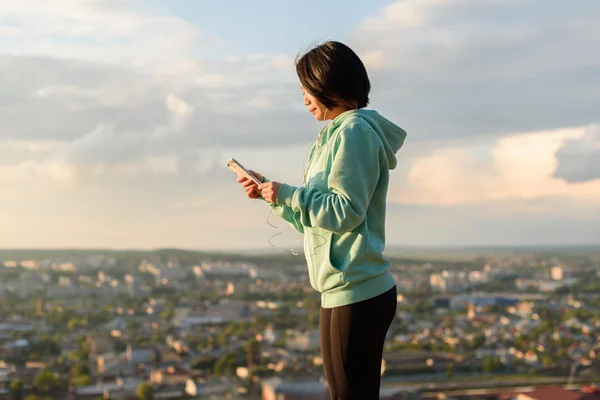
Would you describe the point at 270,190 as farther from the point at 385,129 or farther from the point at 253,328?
the point at 253,328

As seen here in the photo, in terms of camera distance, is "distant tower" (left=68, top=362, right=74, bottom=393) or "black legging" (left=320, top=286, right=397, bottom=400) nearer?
"black legging" (left=320, top=286, right=397, bottom=400)

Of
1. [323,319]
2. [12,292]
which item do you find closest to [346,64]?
[323,319]

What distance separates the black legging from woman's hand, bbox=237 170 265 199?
18 centimetres

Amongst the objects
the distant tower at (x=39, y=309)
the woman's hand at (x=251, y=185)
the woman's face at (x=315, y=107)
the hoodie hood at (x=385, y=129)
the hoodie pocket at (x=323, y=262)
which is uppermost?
the woman's face at (x=315, y=107)

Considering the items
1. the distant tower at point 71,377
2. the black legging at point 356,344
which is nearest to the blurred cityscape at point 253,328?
the distant tower at point 71,377

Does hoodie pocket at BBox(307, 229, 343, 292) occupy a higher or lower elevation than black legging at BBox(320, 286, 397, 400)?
higher

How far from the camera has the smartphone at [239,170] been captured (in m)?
1.15

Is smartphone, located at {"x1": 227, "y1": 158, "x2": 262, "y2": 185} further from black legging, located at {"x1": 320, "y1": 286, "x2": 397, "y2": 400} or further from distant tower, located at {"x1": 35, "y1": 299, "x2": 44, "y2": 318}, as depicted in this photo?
distant tower, located at {"x1": 35, "y1": 299, "x2": 44, "y2": 318}

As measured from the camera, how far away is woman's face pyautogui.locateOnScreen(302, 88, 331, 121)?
1143 millimetres

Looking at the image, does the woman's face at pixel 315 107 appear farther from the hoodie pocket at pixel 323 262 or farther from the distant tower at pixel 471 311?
the distant tower at pixel 471 311

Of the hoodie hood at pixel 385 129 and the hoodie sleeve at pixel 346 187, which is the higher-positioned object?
the hoodie hood at pixel 385 129

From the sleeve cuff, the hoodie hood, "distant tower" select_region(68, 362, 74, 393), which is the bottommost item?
"distant tower" select_region(68, 362, 74, 393)

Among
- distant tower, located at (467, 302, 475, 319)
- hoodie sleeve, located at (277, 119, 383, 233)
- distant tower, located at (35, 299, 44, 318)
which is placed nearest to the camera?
hoodie sleeve, located at (277, 119, 383, 233)

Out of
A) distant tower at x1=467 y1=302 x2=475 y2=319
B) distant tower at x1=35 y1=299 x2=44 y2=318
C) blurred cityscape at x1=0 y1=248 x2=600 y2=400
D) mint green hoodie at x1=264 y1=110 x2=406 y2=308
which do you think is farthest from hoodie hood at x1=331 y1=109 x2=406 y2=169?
distant tower at x1=467 y1=302 x2=475 y2=319
